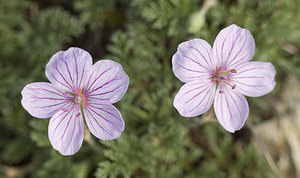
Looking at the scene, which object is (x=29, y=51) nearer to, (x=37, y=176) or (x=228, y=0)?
(x=37, y=176)

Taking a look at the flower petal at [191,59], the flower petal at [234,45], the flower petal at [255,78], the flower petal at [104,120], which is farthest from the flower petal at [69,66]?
the flower petal at [255,78]

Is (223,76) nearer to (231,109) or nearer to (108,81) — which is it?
(231,109)

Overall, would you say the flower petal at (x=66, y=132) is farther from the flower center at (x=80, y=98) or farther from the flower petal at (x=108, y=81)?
the flower petal at (x=108, y=81)

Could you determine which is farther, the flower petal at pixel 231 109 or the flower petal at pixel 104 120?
the flower petal at pixel 231 109

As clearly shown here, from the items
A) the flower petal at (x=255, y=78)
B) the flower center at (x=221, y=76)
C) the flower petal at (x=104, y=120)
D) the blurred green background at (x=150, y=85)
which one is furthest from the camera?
the blurred green background at (x=150, y=85)

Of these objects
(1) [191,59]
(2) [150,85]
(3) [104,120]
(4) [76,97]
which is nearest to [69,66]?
(4) [76,97]

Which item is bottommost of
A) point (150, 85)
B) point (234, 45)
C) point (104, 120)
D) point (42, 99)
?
point (150, 85)
